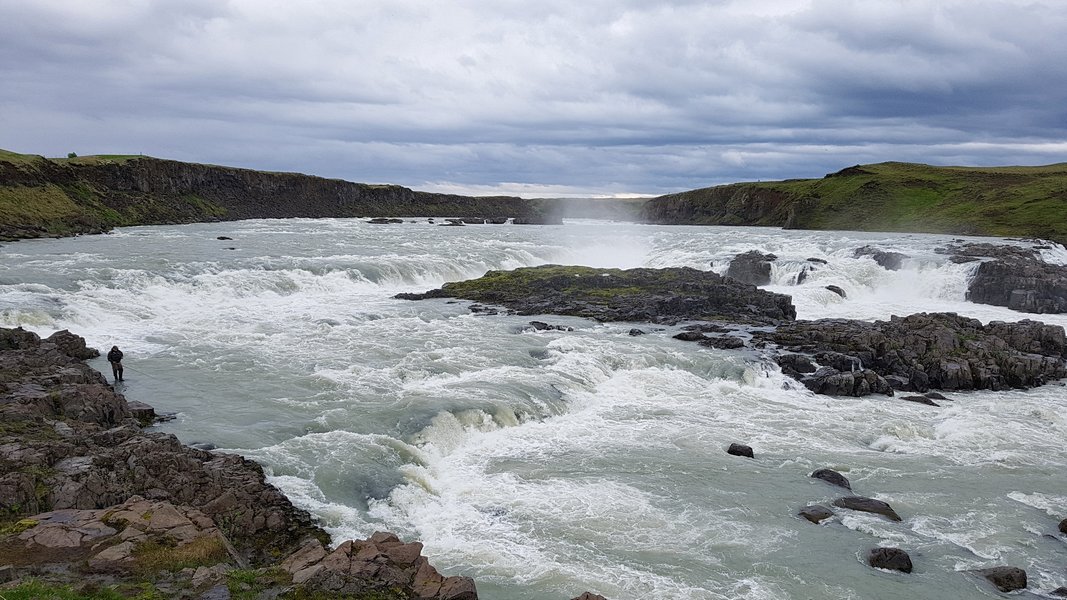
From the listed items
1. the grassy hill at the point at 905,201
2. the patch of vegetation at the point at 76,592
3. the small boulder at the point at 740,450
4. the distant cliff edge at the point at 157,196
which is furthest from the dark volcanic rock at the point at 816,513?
the grassy hill at the point at 905,201

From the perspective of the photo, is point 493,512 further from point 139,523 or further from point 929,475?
point 929,475

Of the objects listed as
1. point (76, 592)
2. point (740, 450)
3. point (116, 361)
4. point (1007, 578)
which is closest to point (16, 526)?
point (76, 592)

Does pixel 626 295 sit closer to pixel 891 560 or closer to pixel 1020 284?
pixel 1020 284

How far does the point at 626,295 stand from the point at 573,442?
24.9m

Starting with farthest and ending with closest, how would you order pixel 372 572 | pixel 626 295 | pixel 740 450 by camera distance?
pixel 626 295 < pixel 740 450 < pixel 372 572

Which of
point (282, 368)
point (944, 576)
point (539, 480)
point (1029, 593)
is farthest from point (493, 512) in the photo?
point (282, 368)

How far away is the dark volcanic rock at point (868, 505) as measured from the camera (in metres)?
16.9

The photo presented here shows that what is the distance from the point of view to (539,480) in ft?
60.7

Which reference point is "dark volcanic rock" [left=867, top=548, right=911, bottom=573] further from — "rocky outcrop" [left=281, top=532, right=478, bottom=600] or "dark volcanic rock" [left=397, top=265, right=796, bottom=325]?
"dark volcanic rock" [left=397, top=265, right=796, bottom=325]

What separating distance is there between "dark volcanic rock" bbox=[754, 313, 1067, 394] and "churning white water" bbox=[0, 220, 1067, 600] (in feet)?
4.13

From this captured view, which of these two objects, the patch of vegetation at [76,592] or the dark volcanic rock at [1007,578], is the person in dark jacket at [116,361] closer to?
the patch of vegetation at [76,592]

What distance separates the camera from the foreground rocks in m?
10.5

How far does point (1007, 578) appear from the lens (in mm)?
13805

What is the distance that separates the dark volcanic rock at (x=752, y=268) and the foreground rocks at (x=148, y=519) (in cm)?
4867
